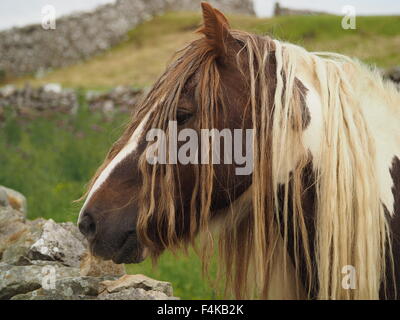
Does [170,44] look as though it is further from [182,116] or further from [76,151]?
[182,116]

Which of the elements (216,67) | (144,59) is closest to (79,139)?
(216,67)

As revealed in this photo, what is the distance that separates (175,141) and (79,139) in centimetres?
646

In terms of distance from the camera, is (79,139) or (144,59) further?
(144,59)

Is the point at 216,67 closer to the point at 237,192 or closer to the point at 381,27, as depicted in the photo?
the point at 237,192

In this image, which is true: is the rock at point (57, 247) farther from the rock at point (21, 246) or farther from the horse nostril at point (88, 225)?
the horse nostril at point (88, 225)

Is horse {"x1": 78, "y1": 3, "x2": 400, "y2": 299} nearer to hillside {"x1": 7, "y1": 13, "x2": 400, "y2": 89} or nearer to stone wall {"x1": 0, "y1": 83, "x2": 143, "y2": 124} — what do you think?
stone wall {"x1": 0, "y1": 83, "x2": 143, "y2": 124}

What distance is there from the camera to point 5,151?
776 centimetres

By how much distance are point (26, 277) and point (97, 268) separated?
38 centimetres

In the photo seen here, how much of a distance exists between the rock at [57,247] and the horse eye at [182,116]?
144cm

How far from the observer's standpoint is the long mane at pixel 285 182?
208 cm

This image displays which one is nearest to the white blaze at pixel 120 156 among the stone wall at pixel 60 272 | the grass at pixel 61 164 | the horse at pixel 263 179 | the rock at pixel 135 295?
the horse at pixel 263 179

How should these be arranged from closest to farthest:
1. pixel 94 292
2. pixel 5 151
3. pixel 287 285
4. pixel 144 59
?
pixel 287 285 → pixel 94 292 → pixel 5 151 → pixel 144 59

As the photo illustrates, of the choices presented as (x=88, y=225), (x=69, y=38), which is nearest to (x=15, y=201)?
(x=88, y=225)

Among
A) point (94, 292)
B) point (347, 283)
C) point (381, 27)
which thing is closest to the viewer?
point (347, 283)
